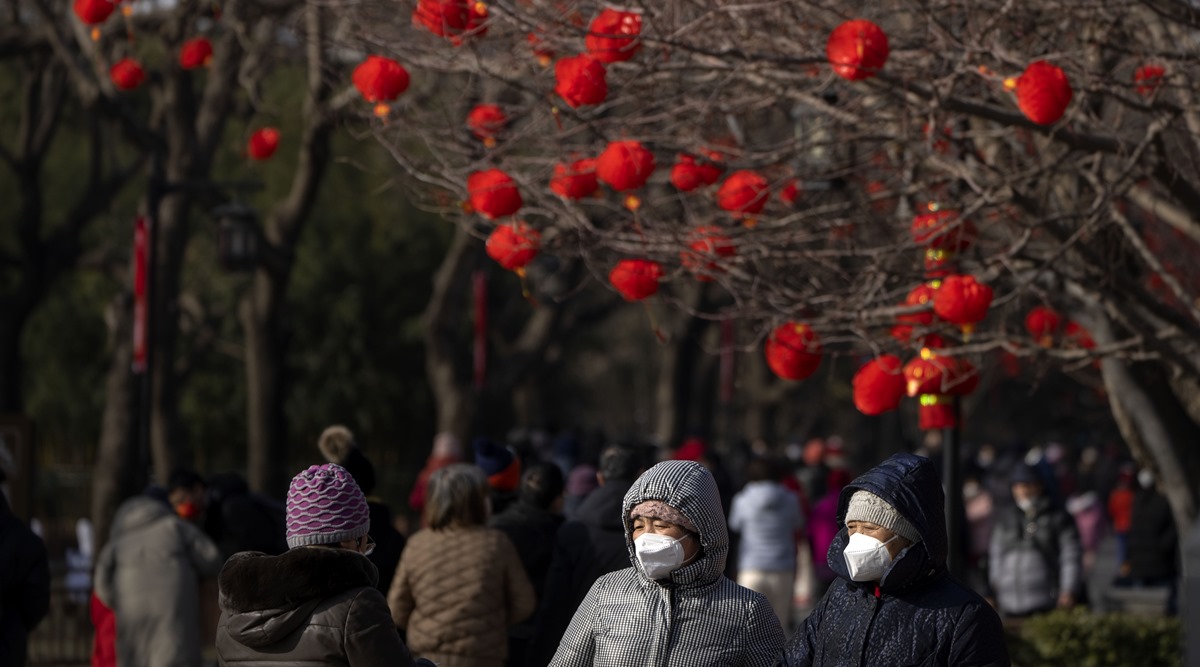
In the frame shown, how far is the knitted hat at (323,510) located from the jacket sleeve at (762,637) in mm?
1112

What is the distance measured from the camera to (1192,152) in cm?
952

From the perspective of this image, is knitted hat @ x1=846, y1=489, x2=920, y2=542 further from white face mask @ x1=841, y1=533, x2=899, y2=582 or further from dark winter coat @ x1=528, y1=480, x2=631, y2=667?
dark winter coat @ x1=528, y1=480, x2=631, y2=667

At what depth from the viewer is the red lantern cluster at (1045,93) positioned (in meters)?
7.43

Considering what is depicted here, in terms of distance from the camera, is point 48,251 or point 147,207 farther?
point 48,251

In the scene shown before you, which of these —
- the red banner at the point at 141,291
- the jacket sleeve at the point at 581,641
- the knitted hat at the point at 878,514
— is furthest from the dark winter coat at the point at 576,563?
the red banner at the point at 141,291

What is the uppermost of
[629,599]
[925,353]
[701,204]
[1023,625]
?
[701,204]

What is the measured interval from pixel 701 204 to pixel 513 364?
7245 mm

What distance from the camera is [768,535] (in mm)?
13195

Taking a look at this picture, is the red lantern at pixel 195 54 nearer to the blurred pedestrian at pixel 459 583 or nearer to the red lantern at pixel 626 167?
the red lantern at pixel 626 167

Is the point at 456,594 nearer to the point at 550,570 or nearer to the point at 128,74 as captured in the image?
the point at 550,570

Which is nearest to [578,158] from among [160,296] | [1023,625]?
[1023,625]

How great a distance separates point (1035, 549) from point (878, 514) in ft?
27.5

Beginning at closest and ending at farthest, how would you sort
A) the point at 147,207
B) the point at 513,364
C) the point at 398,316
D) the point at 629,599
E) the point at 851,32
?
the point at 629,599 < the point at 851,32 < the point at 147,207 < the point at 513,364 < the point at 398,316

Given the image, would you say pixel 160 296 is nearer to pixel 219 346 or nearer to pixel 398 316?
pixel 219 346
